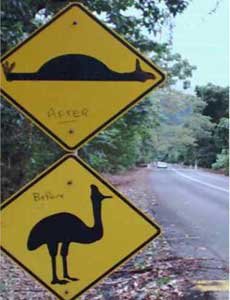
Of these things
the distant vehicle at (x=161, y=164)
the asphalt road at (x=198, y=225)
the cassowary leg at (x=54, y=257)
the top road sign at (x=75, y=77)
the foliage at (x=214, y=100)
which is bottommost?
the distant vehicle at (x=161, y=164)

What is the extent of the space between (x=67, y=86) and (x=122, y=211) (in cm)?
70

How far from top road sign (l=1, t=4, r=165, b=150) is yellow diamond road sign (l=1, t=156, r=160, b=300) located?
0.22 metres

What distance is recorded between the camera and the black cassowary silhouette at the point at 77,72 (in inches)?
131

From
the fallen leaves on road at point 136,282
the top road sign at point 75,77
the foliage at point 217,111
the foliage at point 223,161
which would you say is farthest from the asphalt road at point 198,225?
the foliage at point 223,161

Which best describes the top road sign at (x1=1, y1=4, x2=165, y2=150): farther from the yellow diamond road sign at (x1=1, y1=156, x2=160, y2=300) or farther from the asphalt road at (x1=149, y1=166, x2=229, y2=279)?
the asphalt road at (x1=149, y1=166, x2=229, y2=279)

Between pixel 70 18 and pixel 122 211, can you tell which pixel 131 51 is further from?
pixel 122 211

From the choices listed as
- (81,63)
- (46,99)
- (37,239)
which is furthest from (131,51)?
(37,239)

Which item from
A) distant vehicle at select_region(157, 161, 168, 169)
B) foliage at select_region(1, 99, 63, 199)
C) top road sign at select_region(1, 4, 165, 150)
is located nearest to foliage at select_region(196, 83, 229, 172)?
distant vehicle at select_region(157, 161, 168, 169)

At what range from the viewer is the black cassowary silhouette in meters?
3.34

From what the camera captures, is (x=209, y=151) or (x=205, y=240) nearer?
(x=205, y=240)

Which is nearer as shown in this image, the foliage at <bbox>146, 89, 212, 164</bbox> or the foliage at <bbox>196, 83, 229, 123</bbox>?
the foliage at <bbox>146, 89, 212, 164</bbox>

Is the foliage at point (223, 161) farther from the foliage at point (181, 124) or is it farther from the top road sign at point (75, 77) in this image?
the top road sign at point (75, 77)

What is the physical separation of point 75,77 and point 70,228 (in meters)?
0.78

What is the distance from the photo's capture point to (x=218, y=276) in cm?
677
